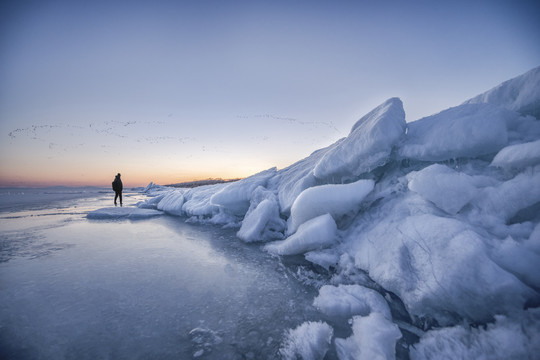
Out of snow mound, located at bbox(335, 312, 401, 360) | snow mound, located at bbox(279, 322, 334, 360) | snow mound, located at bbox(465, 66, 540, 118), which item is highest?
snow mound, located at bbox(465, 66, 540, 118)

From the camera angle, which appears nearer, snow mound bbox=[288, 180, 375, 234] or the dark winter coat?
snow mound bbox=[288, 180, 375, 234]

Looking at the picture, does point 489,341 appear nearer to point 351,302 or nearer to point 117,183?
point 351,302

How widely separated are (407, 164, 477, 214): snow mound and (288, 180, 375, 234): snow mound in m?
0.96

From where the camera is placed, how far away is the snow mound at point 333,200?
11.3ft

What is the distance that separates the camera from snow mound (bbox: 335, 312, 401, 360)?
4.93 ft

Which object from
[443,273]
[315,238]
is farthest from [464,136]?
[315,238]

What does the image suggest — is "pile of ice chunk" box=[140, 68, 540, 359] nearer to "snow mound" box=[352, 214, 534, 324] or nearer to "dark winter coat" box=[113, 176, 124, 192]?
"snow mound" box=[352, 214, 534, 324]

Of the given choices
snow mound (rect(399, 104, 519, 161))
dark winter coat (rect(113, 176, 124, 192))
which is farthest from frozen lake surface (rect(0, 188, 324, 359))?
dark winter coat (rect(113, 176, 124, 192))

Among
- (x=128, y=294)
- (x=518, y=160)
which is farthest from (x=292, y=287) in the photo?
(x=518, y=160)

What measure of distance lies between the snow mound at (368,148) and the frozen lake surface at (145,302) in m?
2.35

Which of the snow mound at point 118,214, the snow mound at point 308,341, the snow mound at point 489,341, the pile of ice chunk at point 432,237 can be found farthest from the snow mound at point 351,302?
the snow mound at point 118,214

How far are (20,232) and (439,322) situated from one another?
897cm

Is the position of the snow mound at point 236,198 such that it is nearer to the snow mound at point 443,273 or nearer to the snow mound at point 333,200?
the snow mound at point 333,200

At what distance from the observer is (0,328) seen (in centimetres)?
182
